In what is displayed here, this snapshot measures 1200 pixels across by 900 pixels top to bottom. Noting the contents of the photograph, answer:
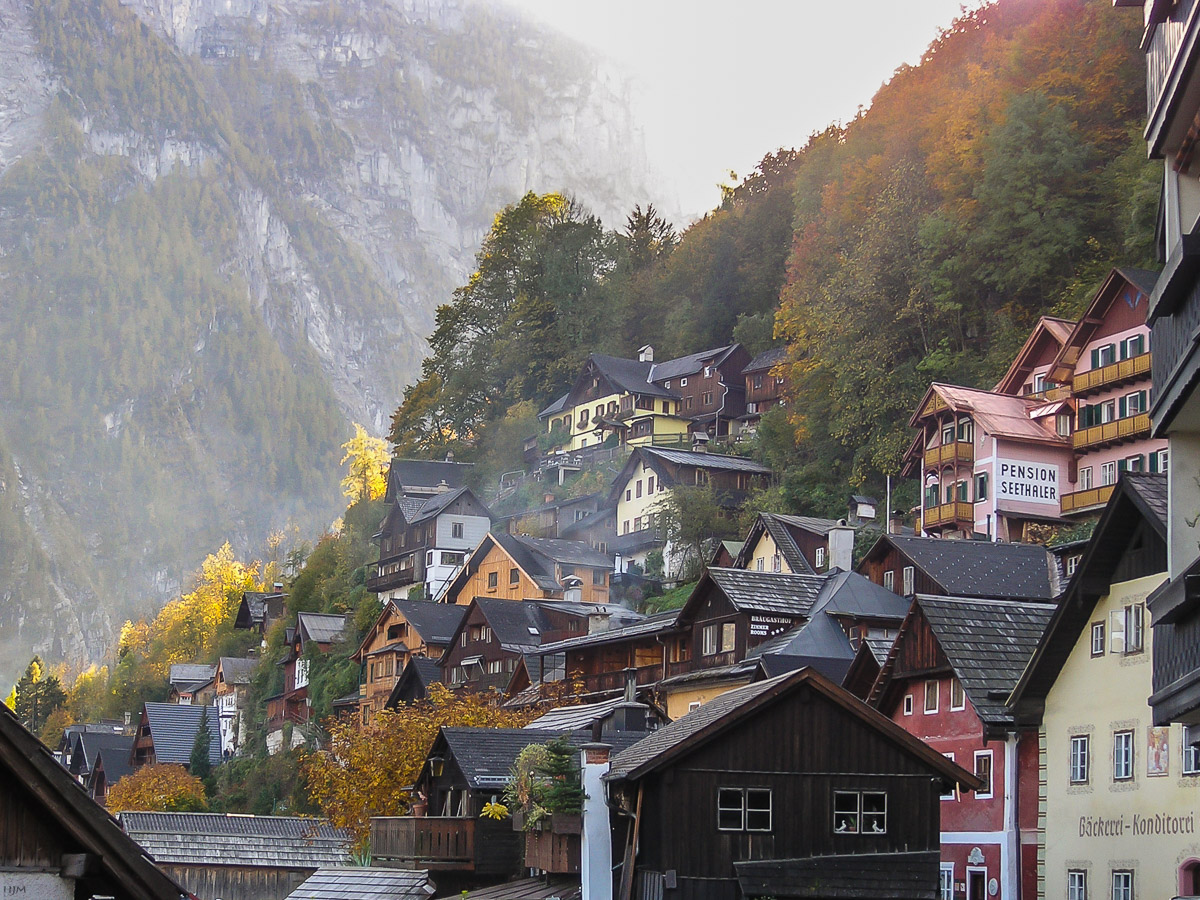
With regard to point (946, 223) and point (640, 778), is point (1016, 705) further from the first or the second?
point (946, 223)

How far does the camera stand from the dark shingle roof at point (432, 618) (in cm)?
8325

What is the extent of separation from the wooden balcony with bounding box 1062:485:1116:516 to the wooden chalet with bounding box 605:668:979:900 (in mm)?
28725

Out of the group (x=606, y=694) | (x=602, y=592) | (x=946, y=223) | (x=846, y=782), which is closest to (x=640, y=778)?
(x=846, y=782)

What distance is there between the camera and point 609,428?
351 ft

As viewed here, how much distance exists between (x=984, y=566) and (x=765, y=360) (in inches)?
1996

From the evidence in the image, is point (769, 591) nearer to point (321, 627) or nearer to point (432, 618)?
point (432, 618)

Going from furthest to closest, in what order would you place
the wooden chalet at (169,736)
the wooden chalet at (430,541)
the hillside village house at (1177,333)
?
1. the wooden chalet at (430,541)
2. the wooden chalet at (169,736)
3. the hillside village house at (1177,333)

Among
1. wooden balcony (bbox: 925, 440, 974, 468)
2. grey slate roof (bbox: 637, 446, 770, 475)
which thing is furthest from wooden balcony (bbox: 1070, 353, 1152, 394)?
grey slate roof (bbox: 637, 446, 770, 475)

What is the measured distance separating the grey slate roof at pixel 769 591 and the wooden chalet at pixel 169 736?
56707 millimetres

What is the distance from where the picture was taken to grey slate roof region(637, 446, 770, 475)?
3509 inches

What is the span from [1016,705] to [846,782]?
157 inches

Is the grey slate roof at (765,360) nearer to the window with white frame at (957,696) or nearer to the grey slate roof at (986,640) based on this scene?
the grey slate roof at (986,640)

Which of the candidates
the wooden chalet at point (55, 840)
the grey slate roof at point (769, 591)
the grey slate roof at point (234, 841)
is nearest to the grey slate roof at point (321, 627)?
the grey slate roof at point (234, 841)

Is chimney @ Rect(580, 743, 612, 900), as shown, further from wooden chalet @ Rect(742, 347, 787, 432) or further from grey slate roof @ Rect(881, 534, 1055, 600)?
wooden chalet @ Rect(742, 347, 787, 432)
